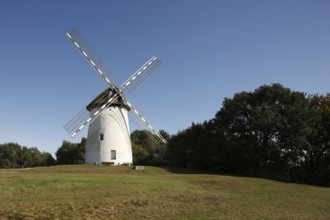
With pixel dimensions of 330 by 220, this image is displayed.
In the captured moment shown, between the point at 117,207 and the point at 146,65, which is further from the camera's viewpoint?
the point at 146,65

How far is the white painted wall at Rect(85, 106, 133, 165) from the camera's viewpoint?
43.2 metres

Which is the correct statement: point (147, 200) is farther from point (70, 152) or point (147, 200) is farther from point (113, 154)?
point (70, 152)

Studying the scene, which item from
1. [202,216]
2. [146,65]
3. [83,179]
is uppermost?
[146,65]

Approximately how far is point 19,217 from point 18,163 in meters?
104

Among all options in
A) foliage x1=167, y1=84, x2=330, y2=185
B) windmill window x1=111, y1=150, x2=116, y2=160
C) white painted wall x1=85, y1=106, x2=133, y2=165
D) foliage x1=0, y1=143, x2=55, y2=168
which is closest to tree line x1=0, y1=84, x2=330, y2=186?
foliage x1=167, y1=84, x2=330, y2=185

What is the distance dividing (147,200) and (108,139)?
24.6 metres

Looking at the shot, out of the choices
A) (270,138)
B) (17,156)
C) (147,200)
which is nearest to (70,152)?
(17,156)

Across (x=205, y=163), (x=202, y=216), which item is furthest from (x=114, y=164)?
(x=202, y=216)

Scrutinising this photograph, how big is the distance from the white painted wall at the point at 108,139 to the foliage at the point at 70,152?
133ft

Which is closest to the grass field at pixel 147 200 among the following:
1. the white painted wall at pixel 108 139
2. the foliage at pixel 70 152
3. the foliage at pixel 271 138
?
the foliage at pixel 271 138

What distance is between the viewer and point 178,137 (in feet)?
178

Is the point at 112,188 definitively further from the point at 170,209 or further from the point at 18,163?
the point at 18,163

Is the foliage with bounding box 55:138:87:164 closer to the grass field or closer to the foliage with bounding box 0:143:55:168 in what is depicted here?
the foliage with bounding box 0:143:55:168

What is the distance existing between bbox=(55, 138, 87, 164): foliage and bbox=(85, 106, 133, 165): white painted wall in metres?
40.7
